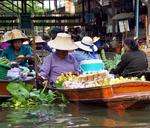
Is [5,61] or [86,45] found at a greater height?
[86,45]

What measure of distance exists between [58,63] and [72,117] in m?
1.50

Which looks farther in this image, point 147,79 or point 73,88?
point 147,79

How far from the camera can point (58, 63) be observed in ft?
30.4

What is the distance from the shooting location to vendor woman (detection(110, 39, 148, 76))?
906 centimetres

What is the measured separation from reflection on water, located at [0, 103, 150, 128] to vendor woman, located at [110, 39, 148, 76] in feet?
3.22

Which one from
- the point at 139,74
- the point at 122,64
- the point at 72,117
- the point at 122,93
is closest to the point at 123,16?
the point at 122,64

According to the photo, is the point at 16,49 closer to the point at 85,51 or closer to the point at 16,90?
the point at 85,51

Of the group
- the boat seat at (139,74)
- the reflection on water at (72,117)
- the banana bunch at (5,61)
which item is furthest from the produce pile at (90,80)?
the banana bunch at (5,61)

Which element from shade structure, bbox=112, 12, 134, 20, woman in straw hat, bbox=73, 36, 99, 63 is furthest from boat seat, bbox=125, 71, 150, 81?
shade structure, bbox=112, 12, 134, 20

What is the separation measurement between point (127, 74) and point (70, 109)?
1.28 meters

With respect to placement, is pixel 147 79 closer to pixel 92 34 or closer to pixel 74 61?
pixel 74 61

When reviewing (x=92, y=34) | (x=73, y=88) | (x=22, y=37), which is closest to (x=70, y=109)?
(x=73, y=88)

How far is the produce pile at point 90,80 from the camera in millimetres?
8305

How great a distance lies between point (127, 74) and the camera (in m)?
9.01
